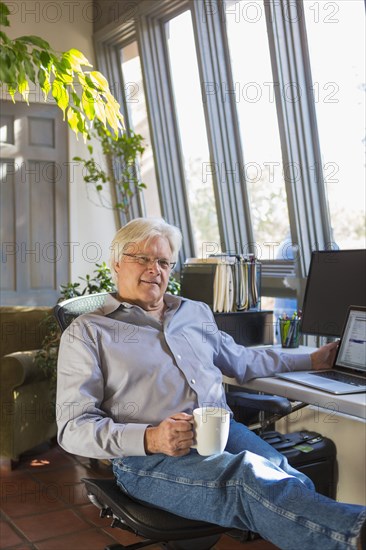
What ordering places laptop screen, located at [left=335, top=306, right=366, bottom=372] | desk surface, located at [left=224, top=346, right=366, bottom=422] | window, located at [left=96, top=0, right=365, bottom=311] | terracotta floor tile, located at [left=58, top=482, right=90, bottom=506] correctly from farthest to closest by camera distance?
window, located at [left=96, top=0, right=365, bottom=311] < terracotta floor tile, located at [left=58, top=482, right=90, bottom=506] < laptop screen, located at [left=335, top=306, right=366, bottom=372] < desk surface, located at [left=224, top=346, right=366, bottom=422]

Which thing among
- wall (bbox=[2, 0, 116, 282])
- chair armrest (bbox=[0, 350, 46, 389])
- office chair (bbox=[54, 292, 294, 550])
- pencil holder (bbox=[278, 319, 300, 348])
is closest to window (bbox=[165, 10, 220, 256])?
wall (bbox=[2, 0, 116, 282])

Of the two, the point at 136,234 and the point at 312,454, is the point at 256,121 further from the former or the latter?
the point at 312,454

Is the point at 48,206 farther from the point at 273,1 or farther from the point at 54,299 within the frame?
the point at 273,1

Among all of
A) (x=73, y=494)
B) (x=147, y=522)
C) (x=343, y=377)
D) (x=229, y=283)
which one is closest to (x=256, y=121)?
(x=229, y=283)

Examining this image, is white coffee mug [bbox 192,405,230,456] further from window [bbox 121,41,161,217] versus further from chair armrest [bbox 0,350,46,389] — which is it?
window [bbox 121,41,161,217]

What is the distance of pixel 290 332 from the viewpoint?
3131mm

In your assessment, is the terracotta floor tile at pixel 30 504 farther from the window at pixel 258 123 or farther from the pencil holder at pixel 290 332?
the window at pixel 258 123

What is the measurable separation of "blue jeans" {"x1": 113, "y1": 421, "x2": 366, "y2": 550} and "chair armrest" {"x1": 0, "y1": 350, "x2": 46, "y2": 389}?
6.92 feet

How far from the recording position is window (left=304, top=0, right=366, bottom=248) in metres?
3.68

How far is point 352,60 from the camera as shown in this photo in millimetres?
3695

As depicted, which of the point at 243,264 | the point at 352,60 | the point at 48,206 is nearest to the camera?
the point at 243,264

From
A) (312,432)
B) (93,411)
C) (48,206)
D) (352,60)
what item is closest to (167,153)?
(48,206)

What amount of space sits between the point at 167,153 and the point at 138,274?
298 cm

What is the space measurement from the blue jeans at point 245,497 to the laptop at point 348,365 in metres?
0.37
